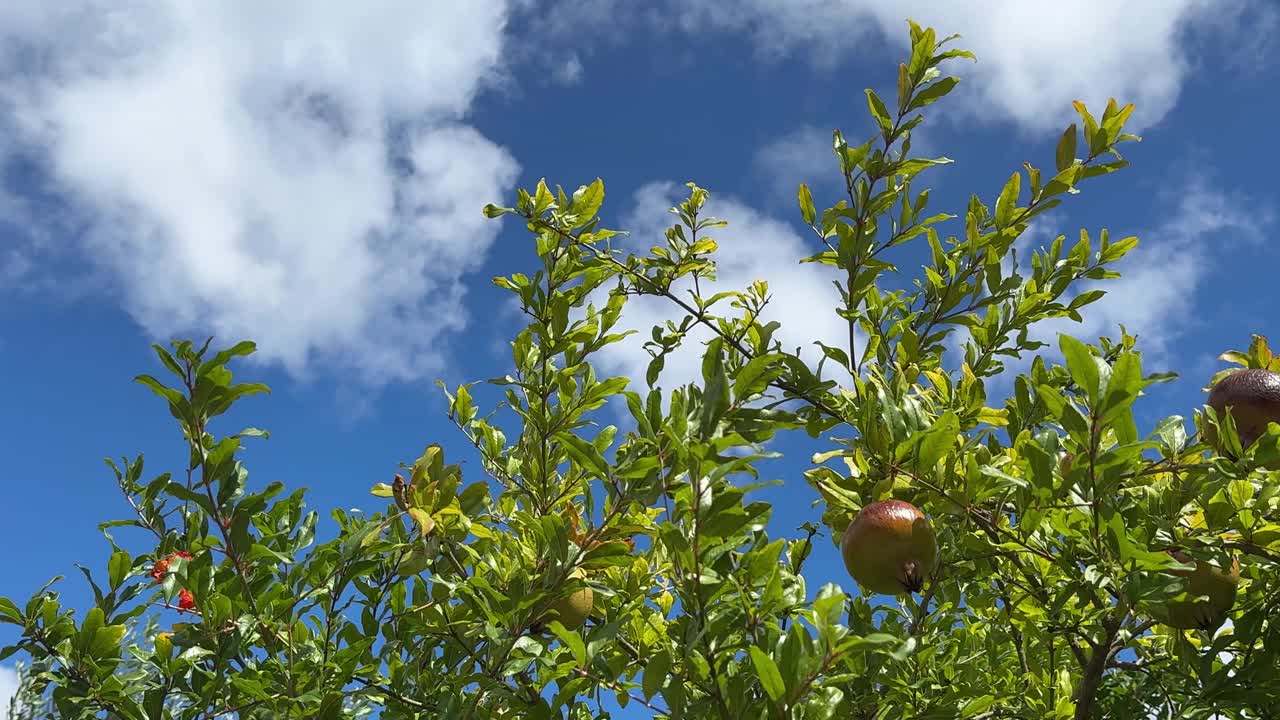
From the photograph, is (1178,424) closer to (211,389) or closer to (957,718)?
(957,718)

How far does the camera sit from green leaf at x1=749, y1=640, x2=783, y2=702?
169 centimetres

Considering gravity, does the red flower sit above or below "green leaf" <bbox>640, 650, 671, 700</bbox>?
above

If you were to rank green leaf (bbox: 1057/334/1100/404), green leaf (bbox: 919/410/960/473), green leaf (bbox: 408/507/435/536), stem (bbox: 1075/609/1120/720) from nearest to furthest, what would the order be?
green leaf (bbox: 1057/334/1100/404), green leaf (bbox: 919/410/960/473), green leaf (bbox: 408/507/435/536), stem (bbox: 1075/609/1120/720)

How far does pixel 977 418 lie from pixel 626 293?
150cm

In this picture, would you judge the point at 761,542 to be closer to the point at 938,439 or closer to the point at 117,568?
the point at 938,439

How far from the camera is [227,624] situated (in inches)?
103

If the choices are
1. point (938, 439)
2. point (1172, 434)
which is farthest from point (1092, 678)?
point (938, 439)

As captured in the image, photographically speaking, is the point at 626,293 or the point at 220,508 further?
the point at 626,293

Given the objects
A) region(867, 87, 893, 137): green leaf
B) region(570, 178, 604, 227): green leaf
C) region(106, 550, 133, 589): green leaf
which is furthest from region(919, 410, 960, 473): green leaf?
region(106, 550, 133, 589): green leaf

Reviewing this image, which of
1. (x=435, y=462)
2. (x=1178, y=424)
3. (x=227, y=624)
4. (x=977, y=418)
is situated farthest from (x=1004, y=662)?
(x=227, y=624)

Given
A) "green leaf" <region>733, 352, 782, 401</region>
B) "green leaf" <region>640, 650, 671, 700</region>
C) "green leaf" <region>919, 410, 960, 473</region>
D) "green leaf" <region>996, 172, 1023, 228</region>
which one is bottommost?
"green leaf" <region>640, 650, 671, 700</region>

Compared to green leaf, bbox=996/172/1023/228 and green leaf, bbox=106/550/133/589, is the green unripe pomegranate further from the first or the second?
green leaf, bbox=996/172/1023/228

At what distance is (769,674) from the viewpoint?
5.63 feet

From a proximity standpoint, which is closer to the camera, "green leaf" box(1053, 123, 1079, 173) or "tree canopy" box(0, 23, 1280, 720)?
"tree canopy" box(0, 23, 1280, 720)
